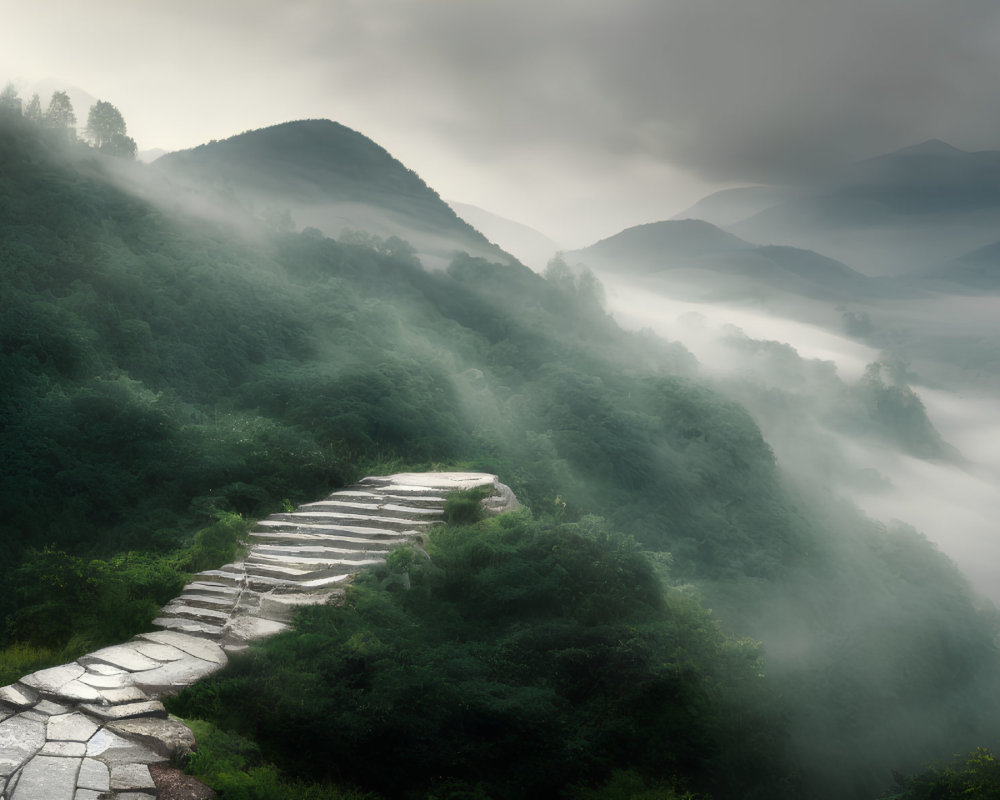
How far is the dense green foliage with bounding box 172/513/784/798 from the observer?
5391mm

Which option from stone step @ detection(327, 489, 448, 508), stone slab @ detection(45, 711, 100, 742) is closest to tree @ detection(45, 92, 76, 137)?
stone step @ detection(327, 489, 448, 508)

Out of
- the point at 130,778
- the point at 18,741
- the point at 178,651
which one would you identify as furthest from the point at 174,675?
the point at 130,778

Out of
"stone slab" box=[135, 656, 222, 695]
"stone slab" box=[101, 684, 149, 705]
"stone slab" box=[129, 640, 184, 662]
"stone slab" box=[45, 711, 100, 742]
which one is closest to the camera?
"stone slab" box=[45, 711, 100, 742]

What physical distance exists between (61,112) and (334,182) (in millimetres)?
16883

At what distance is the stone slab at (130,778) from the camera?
13.4ft

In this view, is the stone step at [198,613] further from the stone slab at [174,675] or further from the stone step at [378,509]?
the stone step at [378,509]

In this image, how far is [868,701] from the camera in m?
15.8

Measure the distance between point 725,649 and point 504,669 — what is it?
8.63 feet

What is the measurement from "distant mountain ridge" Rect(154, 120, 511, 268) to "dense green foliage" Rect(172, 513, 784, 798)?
2608cm

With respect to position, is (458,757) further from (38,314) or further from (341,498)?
(38,314)

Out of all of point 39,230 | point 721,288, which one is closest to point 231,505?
point 39,230

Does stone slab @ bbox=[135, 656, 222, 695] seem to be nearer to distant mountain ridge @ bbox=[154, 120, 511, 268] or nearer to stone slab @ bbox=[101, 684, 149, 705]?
stone slab @ bbox=[101, 684, 149, 705]

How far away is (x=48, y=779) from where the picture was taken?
4.01m

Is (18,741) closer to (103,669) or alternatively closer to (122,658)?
(103,669)
